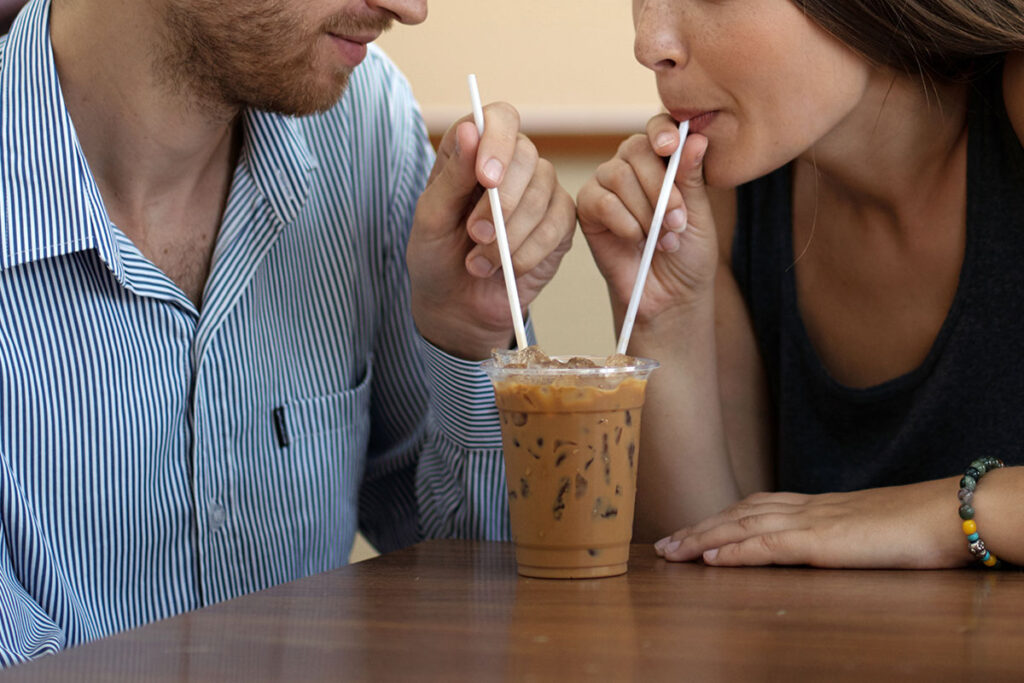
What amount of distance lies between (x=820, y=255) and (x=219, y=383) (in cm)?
82

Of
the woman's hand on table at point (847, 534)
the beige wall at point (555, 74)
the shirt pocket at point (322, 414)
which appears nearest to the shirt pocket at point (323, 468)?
the shirt pocket at point (322, 414)

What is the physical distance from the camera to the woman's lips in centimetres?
132

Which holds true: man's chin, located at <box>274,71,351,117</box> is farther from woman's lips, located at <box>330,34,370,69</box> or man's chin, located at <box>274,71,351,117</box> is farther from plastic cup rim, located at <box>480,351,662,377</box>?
plastic cup rim, located at <box>480,351,662,377</box>

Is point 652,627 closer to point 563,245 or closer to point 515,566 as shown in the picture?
point 515,566

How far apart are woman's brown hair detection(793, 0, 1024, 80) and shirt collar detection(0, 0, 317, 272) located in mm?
810

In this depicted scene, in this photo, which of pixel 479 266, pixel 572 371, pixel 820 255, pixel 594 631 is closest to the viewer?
pixel 594 631

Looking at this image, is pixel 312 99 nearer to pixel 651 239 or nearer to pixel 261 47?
pixel 261 47

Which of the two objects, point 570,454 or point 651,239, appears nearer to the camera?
point 570,454

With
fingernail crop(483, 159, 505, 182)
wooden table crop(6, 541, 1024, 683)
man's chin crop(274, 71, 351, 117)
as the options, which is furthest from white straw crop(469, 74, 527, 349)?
man's chin crop(274, 71, 351, 117)

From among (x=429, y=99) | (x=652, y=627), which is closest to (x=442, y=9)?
(x=429, y=99)

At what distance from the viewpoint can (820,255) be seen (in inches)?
58.8

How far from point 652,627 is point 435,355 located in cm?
56

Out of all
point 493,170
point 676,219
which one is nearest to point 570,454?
point 493,170

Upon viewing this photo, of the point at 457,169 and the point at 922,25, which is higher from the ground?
the point at 922,25
